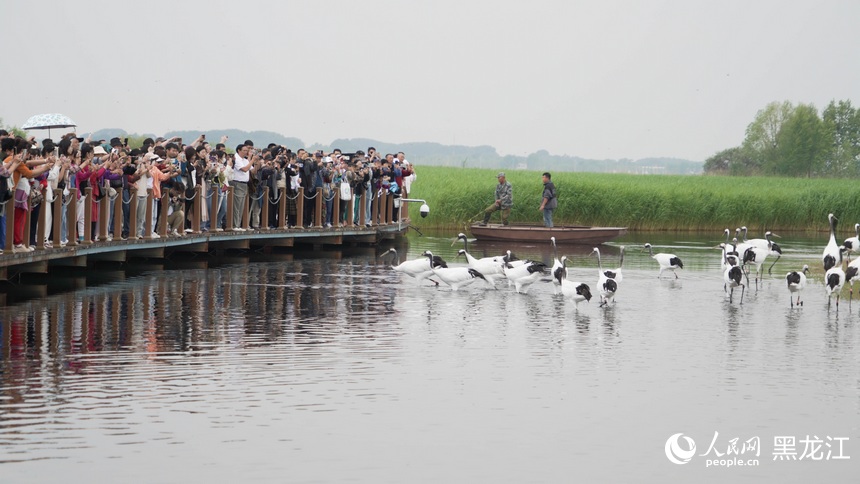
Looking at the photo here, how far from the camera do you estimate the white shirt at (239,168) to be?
29.1m

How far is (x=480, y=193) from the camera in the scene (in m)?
49.4

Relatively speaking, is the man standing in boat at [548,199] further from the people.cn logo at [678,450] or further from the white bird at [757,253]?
the people.cn logo at [678,450]

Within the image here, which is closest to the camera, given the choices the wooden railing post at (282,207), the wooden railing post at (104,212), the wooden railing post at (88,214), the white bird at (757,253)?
the wooden railing post at (88,214)

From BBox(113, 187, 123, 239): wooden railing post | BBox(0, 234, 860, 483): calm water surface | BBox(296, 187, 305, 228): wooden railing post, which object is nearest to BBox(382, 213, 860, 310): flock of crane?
BBox(0, 234, 860, 483): calm water surface

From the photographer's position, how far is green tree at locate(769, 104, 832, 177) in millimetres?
121125

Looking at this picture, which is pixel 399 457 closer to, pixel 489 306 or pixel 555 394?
pixel 555 394

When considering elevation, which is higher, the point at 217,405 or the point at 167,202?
the point at 167,202

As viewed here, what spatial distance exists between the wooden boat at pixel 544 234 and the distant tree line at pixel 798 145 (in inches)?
2974

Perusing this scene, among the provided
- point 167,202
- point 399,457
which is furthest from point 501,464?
point 167,202

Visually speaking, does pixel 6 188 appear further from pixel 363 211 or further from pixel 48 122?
pixel 363 211

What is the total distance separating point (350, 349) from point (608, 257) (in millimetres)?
20169

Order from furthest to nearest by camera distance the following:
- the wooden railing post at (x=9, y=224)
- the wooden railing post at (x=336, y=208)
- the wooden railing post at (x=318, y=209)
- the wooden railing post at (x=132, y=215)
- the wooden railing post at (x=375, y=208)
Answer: the wooden railing post at (x=375, y=208), the wooden railing post at (x=336, y=208), the wooden railing post at (x=318, y=209), the wooden railing post at (x=132, y=215), the wooden railing post at (x=9, y=224)

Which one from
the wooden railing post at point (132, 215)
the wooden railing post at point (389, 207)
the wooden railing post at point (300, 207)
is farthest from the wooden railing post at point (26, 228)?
the wooden railing post at point (389, 207)

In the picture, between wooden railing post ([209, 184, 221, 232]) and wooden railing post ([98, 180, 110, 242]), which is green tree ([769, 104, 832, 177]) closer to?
wooden railing post ([209, 184, 221, 232])
